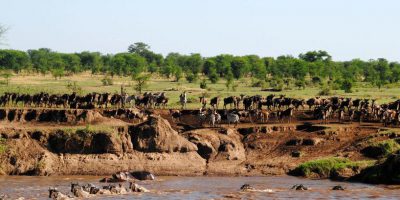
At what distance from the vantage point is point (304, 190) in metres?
32.5

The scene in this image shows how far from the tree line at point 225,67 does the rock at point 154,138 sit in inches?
1740

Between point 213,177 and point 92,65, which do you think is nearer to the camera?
point 213,177

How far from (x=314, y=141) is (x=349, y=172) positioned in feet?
13.7

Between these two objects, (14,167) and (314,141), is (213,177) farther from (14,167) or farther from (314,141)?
(14,167)

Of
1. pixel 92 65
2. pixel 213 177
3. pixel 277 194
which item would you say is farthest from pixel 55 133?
pixel 92 65

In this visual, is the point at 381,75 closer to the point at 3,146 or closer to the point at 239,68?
the point at 239,68

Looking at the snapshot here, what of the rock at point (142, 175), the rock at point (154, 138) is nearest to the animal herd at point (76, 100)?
the rock at point (154, 138)

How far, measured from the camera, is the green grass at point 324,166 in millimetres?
37812

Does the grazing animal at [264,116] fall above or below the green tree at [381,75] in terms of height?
below

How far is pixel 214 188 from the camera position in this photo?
33.5 metres

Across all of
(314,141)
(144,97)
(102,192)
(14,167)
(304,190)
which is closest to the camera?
(102,192)

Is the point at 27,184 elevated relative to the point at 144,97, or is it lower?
lower

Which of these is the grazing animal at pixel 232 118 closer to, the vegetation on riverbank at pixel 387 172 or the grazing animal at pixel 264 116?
the grazing animal at pixel 264 116

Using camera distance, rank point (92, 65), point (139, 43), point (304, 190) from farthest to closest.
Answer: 1. point (139, 43)
2. point (92, 65)
3. point (304, 190)
